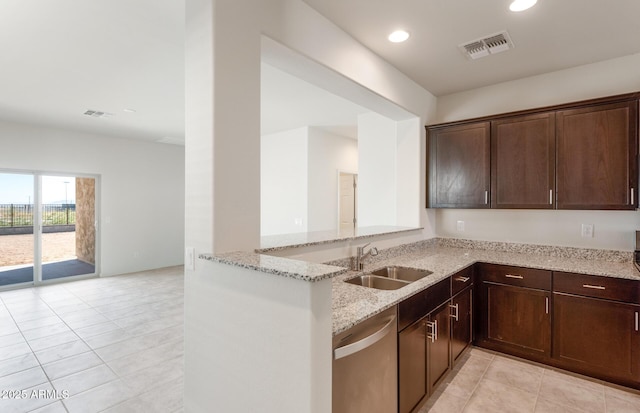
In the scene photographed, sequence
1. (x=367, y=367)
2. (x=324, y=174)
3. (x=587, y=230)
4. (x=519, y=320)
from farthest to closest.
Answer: (x=324, y=174), (x=587, y=230), (x=519, y=320), (x=367, y=367)

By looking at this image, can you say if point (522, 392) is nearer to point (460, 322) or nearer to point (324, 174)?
point (460, 322)

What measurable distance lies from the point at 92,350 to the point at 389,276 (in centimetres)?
302

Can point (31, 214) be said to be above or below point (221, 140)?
below

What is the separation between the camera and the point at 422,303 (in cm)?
208

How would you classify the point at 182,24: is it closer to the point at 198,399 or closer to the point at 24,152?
the point at 198,399

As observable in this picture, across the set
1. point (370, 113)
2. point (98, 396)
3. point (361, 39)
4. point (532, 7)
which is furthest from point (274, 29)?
point (98, 396)

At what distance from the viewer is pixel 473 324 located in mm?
3047

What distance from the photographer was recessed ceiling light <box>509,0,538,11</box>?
2.12 meters

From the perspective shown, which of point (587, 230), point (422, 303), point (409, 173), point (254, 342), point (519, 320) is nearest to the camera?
point (254, 342)

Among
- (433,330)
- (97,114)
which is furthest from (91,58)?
(433,330)

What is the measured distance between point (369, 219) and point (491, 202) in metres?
1.50

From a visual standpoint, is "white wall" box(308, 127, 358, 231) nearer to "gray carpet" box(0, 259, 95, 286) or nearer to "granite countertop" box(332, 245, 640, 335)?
"granite countertop" box(332, 245, 640, 335)

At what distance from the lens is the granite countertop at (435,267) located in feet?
5.38

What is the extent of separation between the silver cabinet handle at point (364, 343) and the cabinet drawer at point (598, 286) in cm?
186
